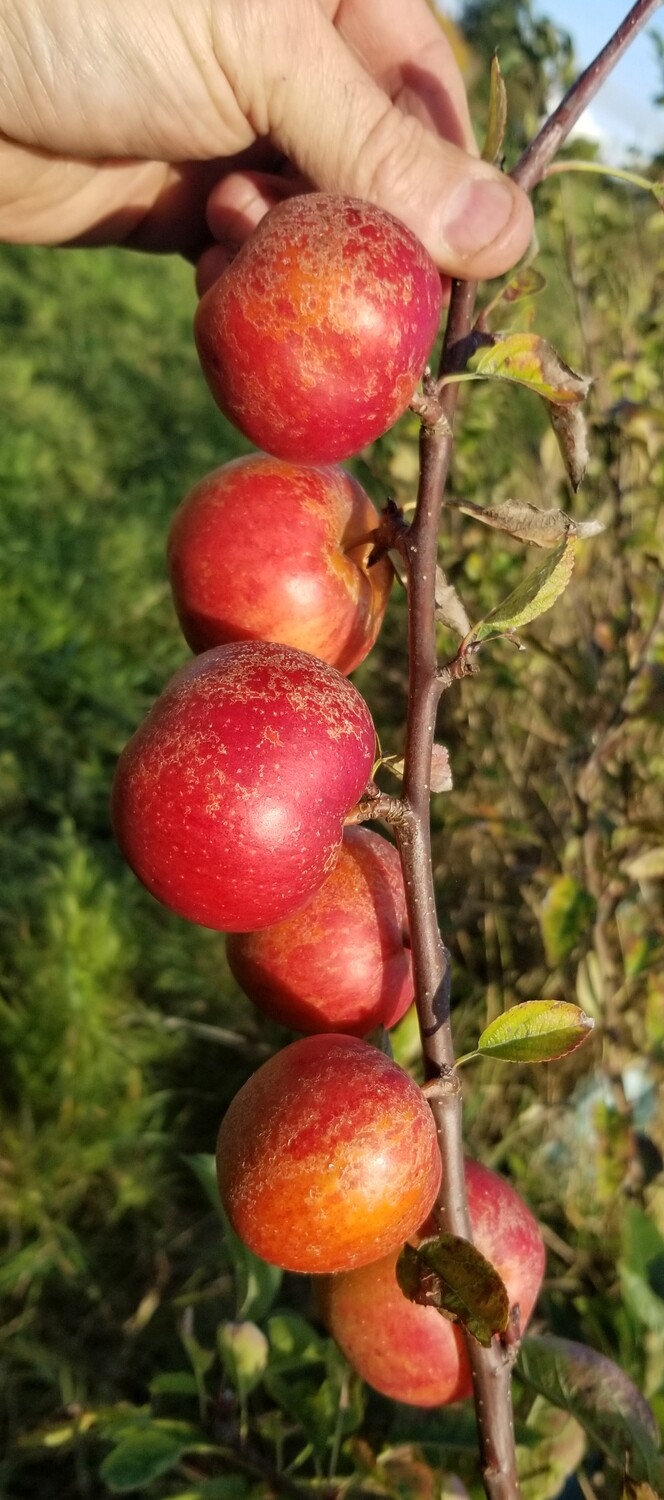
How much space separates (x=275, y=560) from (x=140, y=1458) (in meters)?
1.03

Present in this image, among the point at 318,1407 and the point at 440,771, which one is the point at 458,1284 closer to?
the point at 440,771

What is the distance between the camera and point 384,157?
1.42m

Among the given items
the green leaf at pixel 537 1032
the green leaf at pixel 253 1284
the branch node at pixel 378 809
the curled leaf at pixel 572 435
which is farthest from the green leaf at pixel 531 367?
the green leaf at pixel 253 1284

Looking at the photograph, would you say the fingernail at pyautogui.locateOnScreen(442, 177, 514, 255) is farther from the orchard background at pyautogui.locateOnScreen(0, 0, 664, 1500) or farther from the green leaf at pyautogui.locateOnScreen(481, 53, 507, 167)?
the orchard background at pyautogui.locateOnScreen(0, 0, 664, 1500)

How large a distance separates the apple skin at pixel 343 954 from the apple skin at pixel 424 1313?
8.6 inches

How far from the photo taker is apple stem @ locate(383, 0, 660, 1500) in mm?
910

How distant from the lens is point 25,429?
4410 millimetres

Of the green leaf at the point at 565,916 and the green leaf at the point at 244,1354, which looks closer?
the green leaf at the point at 244,1354

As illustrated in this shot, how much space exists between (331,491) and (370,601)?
0.41 feet

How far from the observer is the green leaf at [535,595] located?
2.86ft

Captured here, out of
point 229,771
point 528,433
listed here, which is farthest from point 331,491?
point 528,433

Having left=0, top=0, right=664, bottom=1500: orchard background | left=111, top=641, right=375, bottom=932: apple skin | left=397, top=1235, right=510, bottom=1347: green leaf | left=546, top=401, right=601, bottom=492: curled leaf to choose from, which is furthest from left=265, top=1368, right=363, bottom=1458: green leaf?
left=546, top=401, right=601, bottom=492: curled leaf

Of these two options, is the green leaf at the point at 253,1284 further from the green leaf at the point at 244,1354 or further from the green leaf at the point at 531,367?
the green leaf at the point at 531,367

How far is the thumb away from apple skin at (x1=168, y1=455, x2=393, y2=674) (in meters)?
0.42
